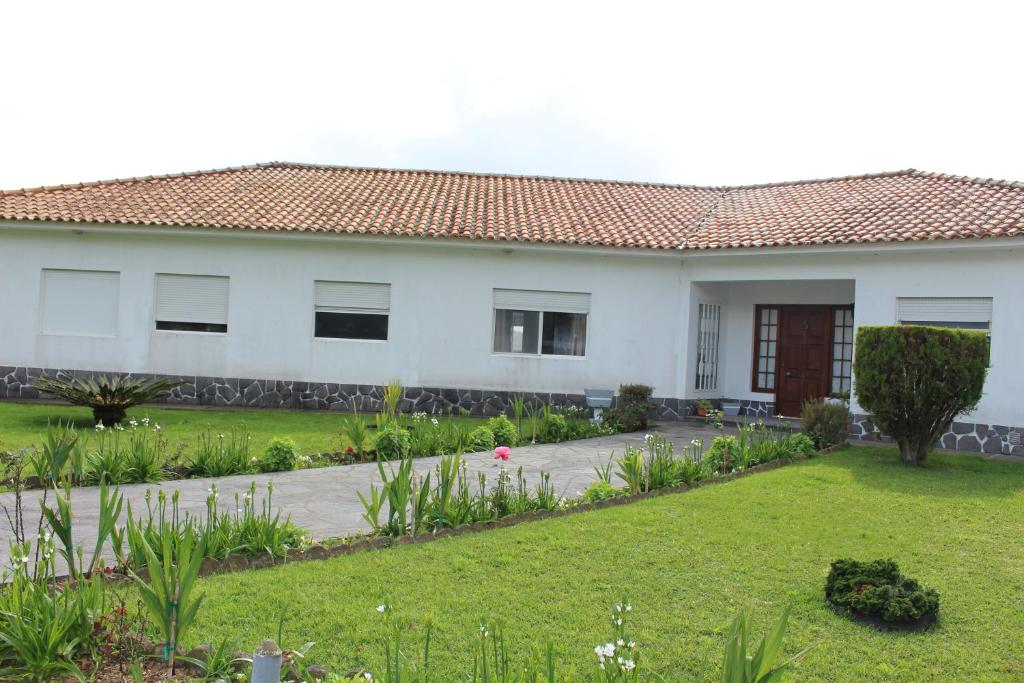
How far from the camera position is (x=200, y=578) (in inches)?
221

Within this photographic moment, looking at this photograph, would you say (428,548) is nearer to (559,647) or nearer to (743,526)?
(559,647)

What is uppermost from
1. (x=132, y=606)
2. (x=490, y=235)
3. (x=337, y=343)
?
(x=490, y=235)

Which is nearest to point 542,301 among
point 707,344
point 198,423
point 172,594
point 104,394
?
point 707,344

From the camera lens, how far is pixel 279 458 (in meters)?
10.3

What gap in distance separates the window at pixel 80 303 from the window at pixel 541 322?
313 inches

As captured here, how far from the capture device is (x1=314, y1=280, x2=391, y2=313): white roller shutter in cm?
1808

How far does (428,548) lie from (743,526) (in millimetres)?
2773

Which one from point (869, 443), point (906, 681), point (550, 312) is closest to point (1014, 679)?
point (906, 681)

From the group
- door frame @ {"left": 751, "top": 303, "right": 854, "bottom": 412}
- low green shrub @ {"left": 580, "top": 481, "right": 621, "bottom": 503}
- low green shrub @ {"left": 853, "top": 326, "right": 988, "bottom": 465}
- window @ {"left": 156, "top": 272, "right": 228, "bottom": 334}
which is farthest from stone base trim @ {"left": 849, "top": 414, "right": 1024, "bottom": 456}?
window @ {"left": 156, "top": 272, "right": 228, "bottom": 334}

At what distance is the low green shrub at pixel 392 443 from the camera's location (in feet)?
36.7

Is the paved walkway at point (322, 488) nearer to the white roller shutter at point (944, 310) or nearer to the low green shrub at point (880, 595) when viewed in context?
the low green shrub at point (880, 595)

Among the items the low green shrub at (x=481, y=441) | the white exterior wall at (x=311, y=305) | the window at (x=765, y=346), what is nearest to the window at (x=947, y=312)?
the window at (x=765, y=346)

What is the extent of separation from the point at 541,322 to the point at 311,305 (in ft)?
15.5

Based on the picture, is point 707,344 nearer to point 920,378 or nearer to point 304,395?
point 920,378
